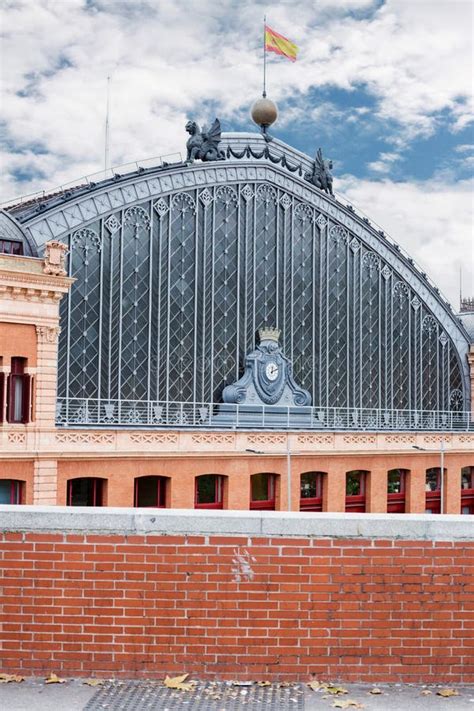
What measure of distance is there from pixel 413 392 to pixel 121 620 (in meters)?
44.1

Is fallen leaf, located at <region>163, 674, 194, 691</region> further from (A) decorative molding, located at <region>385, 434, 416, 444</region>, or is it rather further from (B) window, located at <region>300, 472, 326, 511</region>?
(A) decorative molding, located at <region>385, 434, 416, 444</region>

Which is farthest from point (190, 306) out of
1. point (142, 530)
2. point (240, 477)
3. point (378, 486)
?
point (142, 530)

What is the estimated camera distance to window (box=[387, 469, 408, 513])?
44.3 metres

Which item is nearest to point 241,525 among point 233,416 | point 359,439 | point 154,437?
point 154,437

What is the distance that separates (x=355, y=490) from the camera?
141ft

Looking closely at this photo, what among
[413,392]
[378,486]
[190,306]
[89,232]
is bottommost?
[378,486]

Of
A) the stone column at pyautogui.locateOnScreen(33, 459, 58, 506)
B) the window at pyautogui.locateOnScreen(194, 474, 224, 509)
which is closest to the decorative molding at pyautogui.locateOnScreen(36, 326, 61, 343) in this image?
the stone column at pyautogui.locateOnScreen(33, 459, 58, 506)

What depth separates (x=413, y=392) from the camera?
52.1 metres

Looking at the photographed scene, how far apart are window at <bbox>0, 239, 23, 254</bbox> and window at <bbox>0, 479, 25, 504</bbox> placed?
9.09 meters

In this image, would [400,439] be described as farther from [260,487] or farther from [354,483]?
[260,487]

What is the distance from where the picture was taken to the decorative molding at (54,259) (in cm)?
3234

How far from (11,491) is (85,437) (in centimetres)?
339

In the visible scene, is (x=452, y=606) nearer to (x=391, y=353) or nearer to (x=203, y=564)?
(x=203, y=564)

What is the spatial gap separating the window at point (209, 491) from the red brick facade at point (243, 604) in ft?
86.6
